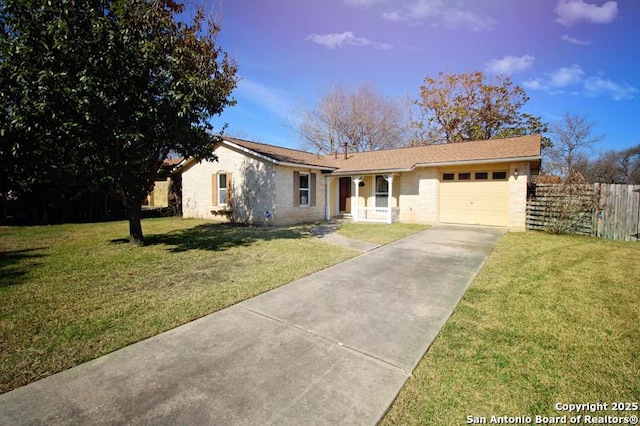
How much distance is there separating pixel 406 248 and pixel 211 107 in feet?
24.9

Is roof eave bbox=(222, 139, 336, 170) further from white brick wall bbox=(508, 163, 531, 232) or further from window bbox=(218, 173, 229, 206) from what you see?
white brick wall bbox=(508, 163, 531, 232)

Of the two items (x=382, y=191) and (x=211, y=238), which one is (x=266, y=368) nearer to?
(x=211, y=238)

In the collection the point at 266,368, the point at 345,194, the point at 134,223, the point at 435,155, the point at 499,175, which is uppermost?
the point at 435,155

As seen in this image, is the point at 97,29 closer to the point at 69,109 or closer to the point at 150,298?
the point at 69,109

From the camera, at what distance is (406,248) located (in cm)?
839

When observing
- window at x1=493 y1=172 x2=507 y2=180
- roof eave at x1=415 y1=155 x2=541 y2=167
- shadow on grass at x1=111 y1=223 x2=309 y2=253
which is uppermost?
roof eave at x1=415 y1=155 x2=541 y2=167

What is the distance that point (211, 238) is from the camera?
1020cm

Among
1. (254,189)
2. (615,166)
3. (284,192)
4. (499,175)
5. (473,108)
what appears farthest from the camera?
(615,166)

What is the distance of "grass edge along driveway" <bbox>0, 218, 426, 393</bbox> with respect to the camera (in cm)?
318

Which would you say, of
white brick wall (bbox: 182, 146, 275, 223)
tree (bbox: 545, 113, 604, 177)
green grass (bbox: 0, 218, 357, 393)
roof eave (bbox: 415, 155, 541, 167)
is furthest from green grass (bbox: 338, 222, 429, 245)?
tree (bbox: 545, 113, 604, 177)

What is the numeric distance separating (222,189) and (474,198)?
13096 mm

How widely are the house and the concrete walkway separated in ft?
31.1

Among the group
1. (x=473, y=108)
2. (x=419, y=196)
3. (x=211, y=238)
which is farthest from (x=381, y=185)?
(x=473, y=108)

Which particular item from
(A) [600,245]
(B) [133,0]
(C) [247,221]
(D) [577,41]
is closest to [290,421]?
(B) [133,0]
